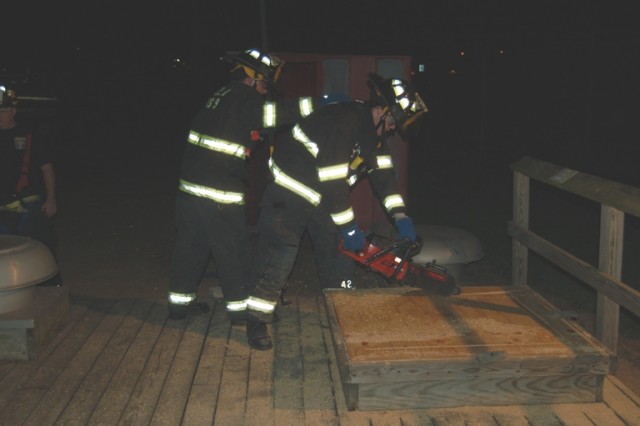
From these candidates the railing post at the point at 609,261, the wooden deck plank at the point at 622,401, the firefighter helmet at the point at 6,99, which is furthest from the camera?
the firefighter helmet at the point at 6,99

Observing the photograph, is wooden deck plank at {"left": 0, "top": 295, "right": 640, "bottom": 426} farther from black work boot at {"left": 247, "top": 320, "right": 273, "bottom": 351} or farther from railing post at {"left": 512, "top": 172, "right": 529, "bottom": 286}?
railing post at {"left": 512, "top": 172, "right": 529, "bottom": 286}

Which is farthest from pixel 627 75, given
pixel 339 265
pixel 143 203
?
pixel 339 265

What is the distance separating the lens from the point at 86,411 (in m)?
4.05

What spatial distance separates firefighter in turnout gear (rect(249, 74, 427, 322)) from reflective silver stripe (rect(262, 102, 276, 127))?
0.54 feet

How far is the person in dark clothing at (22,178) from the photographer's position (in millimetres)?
5699

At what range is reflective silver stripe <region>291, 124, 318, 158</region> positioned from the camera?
4.96 m

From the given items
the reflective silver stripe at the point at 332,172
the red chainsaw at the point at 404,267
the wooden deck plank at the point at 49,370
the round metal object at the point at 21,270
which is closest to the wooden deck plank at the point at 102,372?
the wooden deck plank at the point at 49,370

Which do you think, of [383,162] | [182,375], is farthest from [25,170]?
[383,162]

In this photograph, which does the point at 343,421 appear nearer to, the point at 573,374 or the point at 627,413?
the point at 573,374

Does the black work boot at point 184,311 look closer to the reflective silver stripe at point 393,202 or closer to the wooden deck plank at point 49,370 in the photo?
the wooden deck plank at point 49,370

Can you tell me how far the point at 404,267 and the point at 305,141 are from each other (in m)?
1.06

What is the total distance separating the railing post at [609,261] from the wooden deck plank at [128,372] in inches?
112

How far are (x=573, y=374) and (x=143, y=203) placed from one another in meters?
8.81

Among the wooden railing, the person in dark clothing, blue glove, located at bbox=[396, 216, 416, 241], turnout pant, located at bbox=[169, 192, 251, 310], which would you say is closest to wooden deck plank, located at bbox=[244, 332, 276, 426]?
turnout pant, located at bbox=[169, 192, 251, 310]
